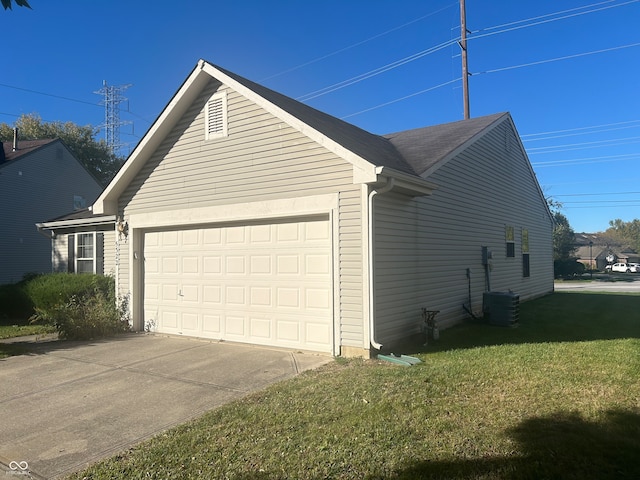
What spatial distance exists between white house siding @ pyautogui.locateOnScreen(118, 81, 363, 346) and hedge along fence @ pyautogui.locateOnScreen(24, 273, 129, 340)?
26.4 inches

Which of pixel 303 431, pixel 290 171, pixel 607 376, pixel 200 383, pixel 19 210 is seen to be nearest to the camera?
pixel 303 431

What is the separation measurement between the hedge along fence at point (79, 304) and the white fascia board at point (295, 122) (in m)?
5.71

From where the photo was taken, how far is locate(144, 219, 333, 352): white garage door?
25.6ft

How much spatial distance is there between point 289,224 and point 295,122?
6.04 ft

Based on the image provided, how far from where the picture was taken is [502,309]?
33.5ft

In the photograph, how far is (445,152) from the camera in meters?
9.95

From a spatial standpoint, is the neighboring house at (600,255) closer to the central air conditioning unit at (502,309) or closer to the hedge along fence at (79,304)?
the central air conditioning unit at (502,309)

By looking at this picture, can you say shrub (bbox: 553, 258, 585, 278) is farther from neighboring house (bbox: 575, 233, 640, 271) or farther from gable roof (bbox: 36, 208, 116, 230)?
gable roof (bbox: 36, 208, 116, 230)

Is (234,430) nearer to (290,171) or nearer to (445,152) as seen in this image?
(290,171)

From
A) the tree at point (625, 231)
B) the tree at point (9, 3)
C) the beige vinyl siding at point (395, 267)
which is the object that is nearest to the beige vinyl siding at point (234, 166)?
the beige vinyl siding at point (395, 267)

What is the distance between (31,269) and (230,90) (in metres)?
19.0

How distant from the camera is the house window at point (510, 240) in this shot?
13.7 metres

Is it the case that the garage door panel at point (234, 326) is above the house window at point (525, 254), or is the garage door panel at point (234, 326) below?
below

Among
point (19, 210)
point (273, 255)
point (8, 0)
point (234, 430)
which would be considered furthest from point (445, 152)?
point (19, 210)
